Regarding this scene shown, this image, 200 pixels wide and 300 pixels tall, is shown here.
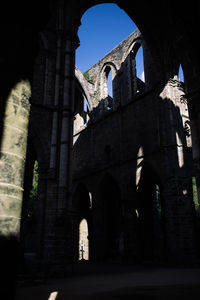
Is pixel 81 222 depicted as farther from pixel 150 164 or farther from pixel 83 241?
pixel 150 164

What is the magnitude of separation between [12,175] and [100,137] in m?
16.8

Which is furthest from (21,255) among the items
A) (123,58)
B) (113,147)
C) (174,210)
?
(123,58)

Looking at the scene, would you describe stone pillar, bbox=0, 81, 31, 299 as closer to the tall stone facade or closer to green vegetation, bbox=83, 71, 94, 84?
the tall stone facade

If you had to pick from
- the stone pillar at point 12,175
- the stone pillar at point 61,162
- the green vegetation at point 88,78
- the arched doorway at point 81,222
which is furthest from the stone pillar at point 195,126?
the green vegetation at point 88,78

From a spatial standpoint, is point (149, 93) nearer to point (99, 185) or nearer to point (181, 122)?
point (181, 122)

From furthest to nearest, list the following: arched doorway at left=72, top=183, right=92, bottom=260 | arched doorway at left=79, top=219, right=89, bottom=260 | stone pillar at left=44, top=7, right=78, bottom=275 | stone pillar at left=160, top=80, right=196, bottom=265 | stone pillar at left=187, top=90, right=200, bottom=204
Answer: arched doorway at left=72, top=183, right=92, bottom=260, arched doorway at left=79, top=219, right=89, bottom=260, stone pillar at left=160, top=80, right=196, bottom=265, stone pillar at left=44, top=7, right=78, bottom=275, stone pillar at left=187, top=90, right=200, bottom=204

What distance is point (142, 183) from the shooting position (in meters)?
16.0

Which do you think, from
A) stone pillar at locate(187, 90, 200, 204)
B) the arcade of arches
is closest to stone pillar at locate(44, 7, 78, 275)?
→ the arcade of arches

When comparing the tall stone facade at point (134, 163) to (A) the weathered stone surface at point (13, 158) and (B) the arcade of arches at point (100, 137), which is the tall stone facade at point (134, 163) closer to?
(B) the arcade of arches at point (100, 137)

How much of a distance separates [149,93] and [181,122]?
2.90 meters

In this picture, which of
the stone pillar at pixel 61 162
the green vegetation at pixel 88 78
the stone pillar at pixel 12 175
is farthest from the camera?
the green vegetation at pixel 88 78

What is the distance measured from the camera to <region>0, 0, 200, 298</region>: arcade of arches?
2.18 metres

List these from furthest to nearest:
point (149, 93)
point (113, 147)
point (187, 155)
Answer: point (113, 147), point (149, 93), point (187, 155)

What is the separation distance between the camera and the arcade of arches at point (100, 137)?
2.18m
